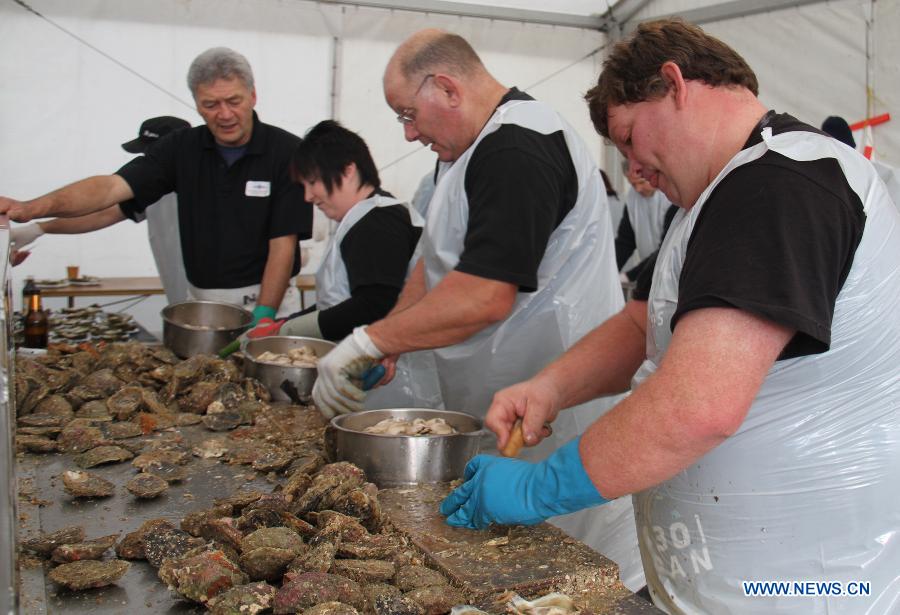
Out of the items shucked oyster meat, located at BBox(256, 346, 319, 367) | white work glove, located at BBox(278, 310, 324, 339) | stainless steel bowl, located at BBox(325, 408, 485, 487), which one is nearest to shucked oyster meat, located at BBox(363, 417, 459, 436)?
stainless steel bowl, located at BBox(325, 408, 485, 487)

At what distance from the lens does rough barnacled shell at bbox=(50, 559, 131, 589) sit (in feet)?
4.58

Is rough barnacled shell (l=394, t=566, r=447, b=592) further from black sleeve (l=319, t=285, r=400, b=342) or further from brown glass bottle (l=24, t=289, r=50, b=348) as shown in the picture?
brown glass bottle (l=24, t=289, r=50, b=348)

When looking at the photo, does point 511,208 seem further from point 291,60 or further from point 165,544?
point 291,60

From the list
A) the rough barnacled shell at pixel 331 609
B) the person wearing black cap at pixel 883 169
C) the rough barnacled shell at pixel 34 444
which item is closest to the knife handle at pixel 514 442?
the rough barnacled shell at pixel 331 609

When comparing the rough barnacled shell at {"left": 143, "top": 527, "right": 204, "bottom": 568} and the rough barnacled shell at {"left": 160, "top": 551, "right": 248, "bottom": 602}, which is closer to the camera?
the rough barnacled shell at {"left": 160, "top": 551, "right": 248, "bottom": 602}

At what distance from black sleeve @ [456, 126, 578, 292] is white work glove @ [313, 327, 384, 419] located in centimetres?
37

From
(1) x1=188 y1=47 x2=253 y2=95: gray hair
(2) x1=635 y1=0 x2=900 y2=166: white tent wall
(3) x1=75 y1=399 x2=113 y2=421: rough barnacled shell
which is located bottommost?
(3) x1=75 y1=399 x2=113 y2=421: rough barnacled shell

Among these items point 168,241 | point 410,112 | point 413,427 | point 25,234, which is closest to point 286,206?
point 168,241

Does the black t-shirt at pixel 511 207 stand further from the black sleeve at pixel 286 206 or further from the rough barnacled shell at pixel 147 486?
the black sleeve at pixel 286 206

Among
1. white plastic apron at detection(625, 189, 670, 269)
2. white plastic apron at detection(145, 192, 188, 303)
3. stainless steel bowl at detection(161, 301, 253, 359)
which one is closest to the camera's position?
stainless steel bowl at detection(161, 301, 253, 359)

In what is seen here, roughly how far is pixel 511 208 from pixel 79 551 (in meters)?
1.25

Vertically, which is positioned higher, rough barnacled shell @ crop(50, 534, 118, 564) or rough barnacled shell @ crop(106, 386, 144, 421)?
rough barnacled shell @ crop(106, 386, 144, 421)

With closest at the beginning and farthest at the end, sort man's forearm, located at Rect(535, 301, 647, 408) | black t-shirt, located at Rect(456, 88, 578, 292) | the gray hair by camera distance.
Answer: man's forearm, located at Rect(535, 301, 647, 408), black t-shirt, located at Rect(456, 88, 578, 292), the gray hair

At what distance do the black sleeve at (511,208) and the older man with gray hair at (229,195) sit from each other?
1.88 meters
